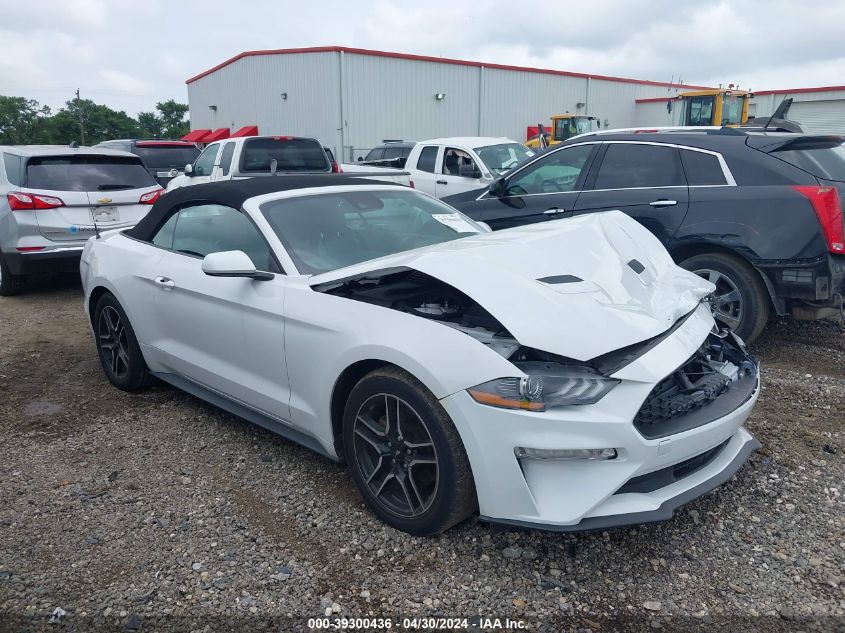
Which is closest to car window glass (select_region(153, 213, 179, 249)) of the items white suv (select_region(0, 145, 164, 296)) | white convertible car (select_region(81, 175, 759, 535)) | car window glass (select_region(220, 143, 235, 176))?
white convertible car (select_region(81, 175, 759, 535))

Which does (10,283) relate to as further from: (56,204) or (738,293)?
(738,293)

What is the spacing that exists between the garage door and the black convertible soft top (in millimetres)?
32224

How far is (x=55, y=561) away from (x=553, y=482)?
2.14 metres

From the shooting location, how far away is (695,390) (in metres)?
2.77

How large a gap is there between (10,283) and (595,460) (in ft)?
25.8

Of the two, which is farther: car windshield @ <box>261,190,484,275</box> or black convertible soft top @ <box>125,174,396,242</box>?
black convertible soft top @ <box>125,174,396,242</box>

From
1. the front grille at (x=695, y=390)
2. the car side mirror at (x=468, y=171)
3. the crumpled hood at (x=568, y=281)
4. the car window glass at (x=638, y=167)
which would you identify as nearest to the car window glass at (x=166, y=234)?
the crumpled hood at (x=568, y=281)

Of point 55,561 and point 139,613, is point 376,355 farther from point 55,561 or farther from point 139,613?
point 55,561

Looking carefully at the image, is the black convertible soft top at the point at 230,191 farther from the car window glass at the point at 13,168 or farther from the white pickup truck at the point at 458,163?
the white pickup truck at the point at 458,163

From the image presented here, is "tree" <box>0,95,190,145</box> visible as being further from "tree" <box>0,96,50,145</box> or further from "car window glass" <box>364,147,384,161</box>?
"car window glass" <box>364,147,384,161</box>

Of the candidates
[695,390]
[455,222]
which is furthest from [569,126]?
[695,390]

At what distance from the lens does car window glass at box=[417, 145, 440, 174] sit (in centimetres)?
1199

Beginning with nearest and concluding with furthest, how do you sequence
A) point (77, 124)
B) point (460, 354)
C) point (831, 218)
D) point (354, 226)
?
1. point (460, 354)
2. point (354, 226)
3. point (831, 218)
4. point (77, 124)

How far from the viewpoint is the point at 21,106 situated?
8075 cm
